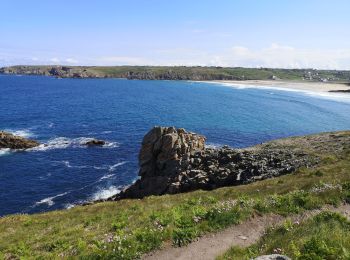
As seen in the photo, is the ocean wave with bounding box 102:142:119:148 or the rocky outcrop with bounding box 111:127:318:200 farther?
the ocean wave with bounding box 102:142:119:148

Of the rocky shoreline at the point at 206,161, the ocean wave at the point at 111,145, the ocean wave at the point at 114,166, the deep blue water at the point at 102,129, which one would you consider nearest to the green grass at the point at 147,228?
the rocky shoreline at the point at 206,161

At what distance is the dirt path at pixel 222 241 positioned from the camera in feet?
53.1

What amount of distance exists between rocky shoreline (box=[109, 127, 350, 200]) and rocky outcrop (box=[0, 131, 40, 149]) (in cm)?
3407

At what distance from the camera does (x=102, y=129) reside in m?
101

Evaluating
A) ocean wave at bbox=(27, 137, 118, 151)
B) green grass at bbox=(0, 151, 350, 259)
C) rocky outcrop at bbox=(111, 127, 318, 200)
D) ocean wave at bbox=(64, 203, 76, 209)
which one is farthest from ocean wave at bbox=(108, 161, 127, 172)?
green grass at bbox=(0, 151, 350, 259)

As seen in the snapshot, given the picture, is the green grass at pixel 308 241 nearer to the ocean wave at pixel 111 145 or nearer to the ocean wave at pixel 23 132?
the ocean wave at pixel 111 145

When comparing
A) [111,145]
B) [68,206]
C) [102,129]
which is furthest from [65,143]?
[68,206]

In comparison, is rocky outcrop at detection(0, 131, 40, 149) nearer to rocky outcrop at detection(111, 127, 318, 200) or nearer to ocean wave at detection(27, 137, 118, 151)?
ocean wave at detection(27, 137, 118, 151)

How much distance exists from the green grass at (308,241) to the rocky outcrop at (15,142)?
71548 mm

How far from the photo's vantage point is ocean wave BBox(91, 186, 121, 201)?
54375 millimetres

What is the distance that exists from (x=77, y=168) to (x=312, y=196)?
51031 millimetres

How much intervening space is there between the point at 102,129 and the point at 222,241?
284 ft

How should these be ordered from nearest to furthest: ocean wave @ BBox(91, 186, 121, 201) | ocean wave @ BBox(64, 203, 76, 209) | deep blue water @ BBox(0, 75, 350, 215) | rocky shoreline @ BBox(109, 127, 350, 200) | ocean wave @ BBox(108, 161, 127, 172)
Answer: rocky shoreline @ BBox(109, 127, 350, 200) < ocean wave @ BBox(64, 203, 76, 209) < ocean wave @ BBox(91, 186, 121, 201) < deep blue water @ BBox(0, 75, 350, 215) < ocean wave @ BBox(108, 161, 127, 172)

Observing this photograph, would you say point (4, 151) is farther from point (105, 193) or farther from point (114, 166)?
point (105, 193)
